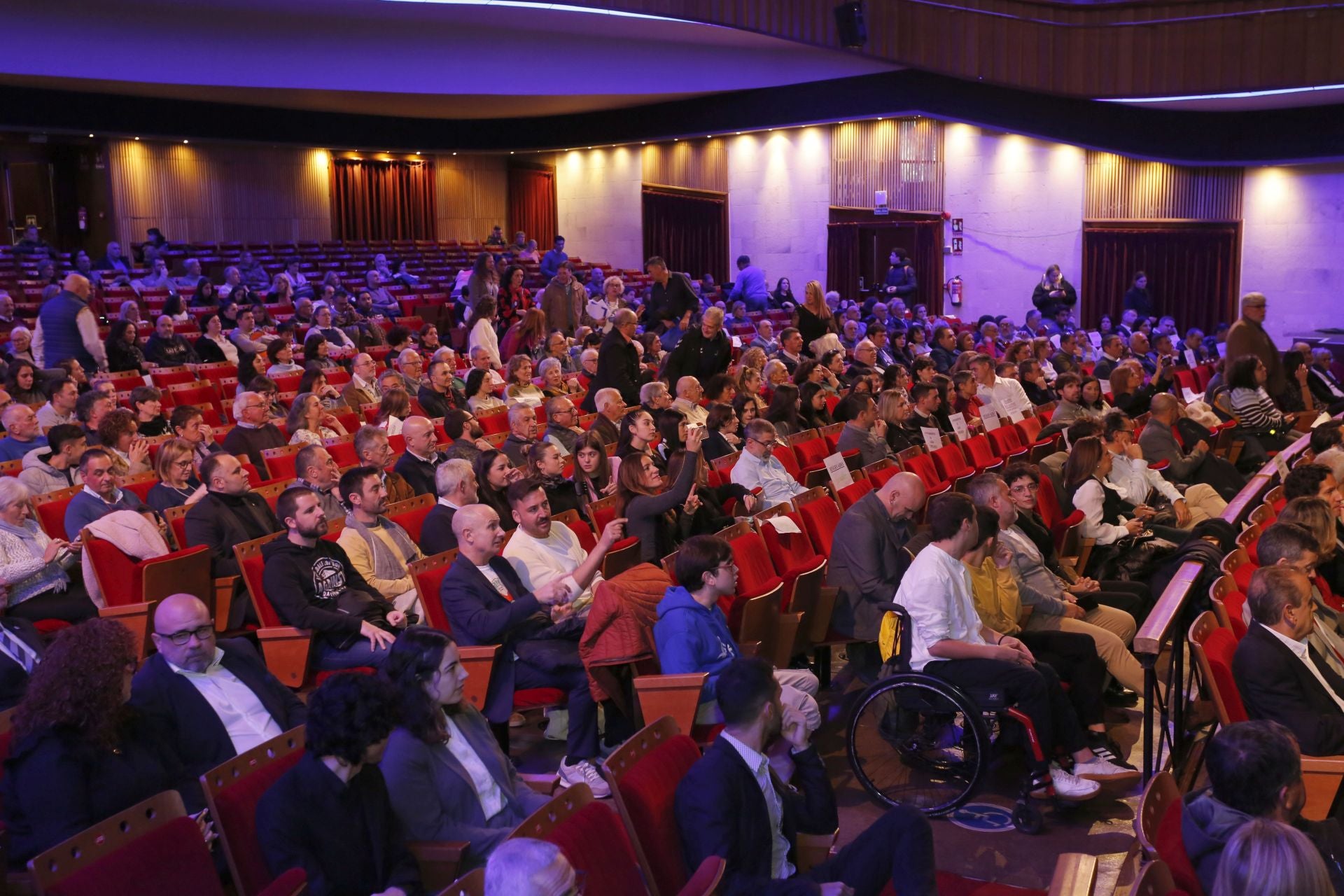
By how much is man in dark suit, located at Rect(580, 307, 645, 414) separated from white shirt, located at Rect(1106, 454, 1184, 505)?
3.16 metres

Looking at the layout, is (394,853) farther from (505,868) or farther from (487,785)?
(505,868)

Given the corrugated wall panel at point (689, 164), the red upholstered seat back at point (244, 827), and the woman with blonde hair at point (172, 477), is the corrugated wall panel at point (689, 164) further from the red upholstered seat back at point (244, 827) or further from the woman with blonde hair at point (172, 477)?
the red upholstered seat back at point (244, 827)

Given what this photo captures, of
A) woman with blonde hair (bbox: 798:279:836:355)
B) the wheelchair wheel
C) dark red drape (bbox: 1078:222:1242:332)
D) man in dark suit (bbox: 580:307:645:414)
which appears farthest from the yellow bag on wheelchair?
dark red drape (bbox: 1078:222:1242:332)

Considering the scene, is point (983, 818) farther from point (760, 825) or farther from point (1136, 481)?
point (1136, 481)

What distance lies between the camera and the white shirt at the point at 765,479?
624 centimetres

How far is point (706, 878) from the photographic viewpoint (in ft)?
7.91

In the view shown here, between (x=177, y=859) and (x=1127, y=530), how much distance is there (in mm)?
4633

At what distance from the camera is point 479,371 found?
8.52 metres

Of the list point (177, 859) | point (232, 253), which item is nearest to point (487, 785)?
point (177, 859)

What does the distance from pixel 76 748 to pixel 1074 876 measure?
219 cm

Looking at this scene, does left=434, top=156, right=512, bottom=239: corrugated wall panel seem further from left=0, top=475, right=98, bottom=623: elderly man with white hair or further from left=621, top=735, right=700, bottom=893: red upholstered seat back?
left=621, top=735, right=700, bottom=893: red upholstered seat back

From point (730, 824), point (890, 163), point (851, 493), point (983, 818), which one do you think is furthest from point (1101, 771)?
point (890, 163)

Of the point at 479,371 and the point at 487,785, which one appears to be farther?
the point at 479,371

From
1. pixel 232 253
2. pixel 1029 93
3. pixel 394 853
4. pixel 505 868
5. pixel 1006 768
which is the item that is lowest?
pixel 1006 768
